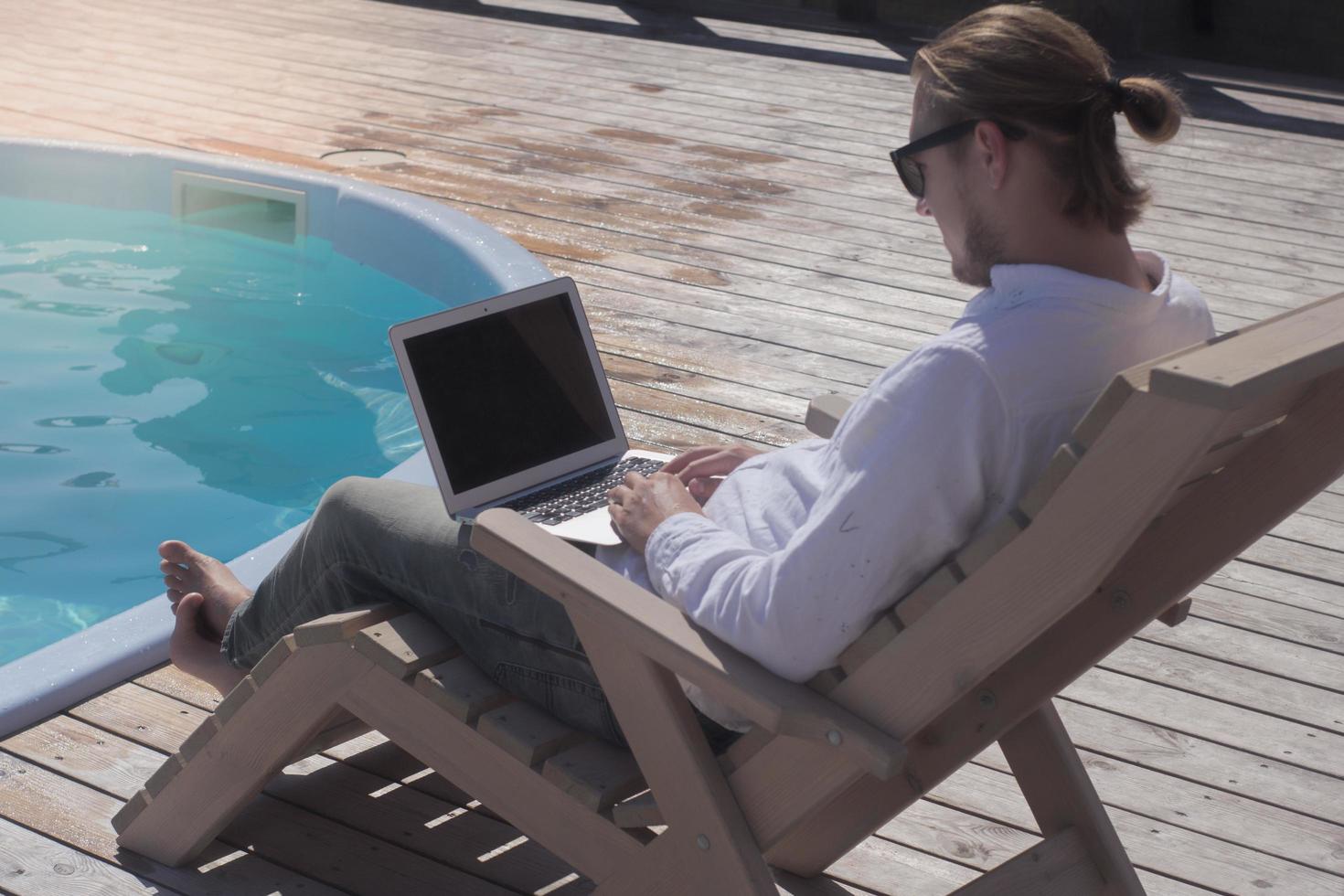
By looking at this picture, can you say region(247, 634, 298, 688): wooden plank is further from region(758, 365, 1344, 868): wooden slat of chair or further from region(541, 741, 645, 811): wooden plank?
region(758, 365, 1344, 868): wooden slat of chair

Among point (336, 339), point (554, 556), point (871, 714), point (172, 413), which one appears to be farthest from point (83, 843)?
point (336, 339)

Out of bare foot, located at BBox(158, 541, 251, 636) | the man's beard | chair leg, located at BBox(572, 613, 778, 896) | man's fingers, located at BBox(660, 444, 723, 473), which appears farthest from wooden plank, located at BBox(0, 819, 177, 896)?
the man's beard

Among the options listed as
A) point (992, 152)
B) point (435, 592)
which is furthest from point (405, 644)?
point (992, 152)

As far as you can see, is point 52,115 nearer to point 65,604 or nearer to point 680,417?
point 65,604

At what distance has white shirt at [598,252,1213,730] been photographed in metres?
1.39

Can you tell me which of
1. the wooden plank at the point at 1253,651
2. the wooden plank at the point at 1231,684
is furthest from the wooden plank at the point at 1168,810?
the wooden plank at the point at 1253,651

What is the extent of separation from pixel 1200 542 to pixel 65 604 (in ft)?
10.4

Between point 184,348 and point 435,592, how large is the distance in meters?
3.65

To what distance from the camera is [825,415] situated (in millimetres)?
2197

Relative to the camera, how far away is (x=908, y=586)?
1479mm

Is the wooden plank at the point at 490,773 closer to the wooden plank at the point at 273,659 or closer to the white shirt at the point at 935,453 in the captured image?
the wooden plank at the point at 273,659

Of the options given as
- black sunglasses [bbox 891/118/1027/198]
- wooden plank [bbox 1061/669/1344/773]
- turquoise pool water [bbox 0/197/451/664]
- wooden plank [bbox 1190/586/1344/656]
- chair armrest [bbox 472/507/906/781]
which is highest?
black sunglasses [bbox 891/118/1027/198]

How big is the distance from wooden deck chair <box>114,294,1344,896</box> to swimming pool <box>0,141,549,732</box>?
4.33 feet

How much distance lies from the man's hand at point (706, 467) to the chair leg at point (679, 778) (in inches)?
17.9
